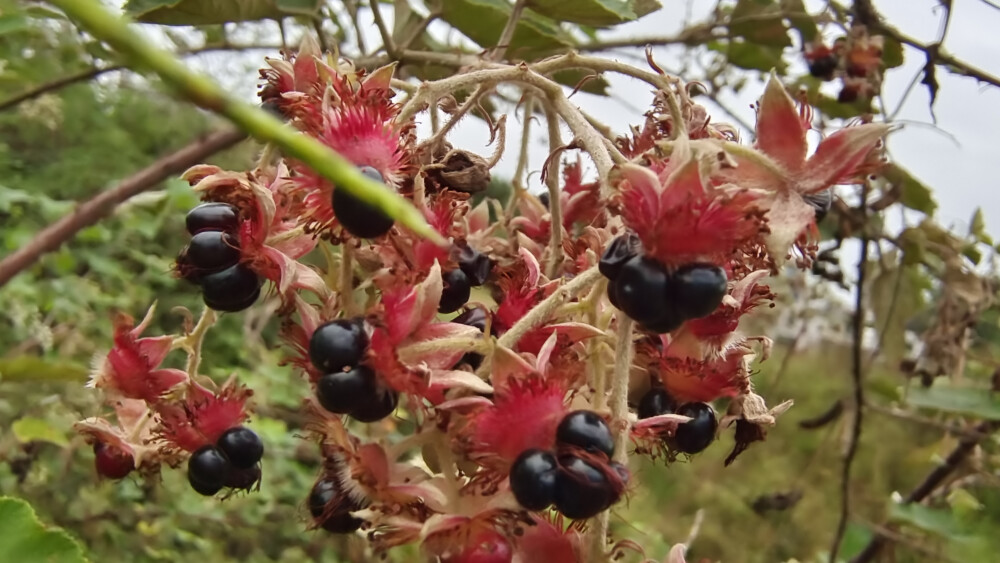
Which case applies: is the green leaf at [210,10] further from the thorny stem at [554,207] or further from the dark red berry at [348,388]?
the dark red berry at [348,388]

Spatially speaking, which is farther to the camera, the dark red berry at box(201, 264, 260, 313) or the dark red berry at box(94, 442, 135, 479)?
the dark red berry at box(94, 442, 135, 479)

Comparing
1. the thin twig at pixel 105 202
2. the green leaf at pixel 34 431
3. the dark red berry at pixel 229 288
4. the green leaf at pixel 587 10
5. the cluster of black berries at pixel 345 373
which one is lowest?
the green leaf at pixel 34 431

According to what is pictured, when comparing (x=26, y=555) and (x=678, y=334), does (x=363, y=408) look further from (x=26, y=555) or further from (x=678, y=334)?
(x=26, y=555)

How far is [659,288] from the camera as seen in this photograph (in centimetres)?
44

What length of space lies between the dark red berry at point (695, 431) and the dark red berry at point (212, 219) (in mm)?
335

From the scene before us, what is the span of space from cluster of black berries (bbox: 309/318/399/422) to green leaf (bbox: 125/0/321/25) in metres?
0.60

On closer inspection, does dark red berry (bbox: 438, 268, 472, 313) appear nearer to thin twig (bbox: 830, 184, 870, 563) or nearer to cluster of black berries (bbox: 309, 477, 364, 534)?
cluster of black berries (bbox: 309, 477, 364, 534)

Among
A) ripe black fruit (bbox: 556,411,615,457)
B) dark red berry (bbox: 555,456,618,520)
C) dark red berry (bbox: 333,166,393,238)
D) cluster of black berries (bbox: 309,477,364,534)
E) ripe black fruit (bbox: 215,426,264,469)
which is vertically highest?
dark red berry (bbox: 333,166,393,238)

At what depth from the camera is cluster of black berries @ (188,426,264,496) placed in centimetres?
61

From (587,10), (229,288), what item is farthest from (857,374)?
(229,288)

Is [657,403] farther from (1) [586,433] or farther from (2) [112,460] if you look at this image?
(2) [112,460]

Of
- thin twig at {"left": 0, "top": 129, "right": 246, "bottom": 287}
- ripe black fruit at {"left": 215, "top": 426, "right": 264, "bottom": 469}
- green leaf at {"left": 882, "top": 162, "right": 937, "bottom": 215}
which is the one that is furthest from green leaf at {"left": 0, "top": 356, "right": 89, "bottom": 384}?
green leaf at {"left": 882, "top": 162, "right": 937, "bottom": 215}

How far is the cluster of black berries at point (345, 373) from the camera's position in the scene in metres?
0.47

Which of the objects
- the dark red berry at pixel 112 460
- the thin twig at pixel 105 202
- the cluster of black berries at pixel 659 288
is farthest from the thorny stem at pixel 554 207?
the thin twig at pixel 105 202
